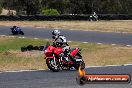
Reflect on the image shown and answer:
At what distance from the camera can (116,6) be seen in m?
89.9

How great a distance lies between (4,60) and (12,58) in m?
0.79

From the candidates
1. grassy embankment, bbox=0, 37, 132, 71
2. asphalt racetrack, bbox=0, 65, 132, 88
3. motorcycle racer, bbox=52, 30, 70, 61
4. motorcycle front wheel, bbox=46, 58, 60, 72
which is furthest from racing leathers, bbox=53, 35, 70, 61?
grassy embankment, bbox=0, 37, 132, 71

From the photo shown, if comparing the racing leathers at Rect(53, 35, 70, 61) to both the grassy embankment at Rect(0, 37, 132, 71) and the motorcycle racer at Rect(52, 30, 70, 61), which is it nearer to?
the motorcycle racer at Rect(52, 30, 70, 61)

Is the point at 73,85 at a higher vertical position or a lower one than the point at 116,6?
higher

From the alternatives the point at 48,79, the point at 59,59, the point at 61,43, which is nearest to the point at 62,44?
the point at 61,43

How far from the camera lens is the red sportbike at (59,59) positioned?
588 inches

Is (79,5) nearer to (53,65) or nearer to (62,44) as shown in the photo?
(62,44)

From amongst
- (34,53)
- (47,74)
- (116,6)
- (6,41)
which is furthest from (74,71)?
(116,6)

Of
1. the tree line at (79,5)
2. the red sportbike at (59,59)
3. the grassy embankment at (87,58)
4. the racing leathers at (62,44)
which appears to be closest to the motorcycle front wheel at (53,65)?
the red sportbike at (59,59)

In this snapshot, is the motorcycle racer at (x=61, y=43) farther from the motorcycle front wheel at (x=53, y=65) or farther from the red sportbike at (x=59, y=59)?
the motorcycle front wheel at (x=53, y=65)

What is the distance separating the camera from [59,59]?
49.4 ft

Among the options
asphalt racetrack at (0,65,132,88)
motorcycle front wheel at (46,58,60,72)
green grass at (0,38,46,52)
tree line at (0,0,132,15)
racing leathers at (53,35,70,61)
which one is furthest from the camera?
tree line at (0,0,132,15)

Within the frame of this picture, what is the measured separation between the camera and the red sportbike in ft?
Answer: 49.0

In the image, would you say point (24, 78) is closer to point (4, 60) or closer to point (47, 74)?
point (47, 74)
